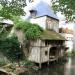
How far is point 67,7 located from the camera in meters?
14.9

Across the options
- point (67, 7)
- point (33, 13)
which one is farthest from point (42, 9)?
point (67, 7)

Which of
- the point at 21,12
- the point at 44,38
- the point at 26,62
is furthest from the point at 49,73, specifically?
the point at 21,12

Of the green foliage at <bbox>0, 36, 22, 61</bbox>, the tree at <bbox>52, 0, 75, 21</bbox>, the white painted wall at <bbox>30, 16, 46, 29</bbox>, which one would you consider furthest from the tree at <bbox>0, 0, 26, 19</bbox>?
the white painted wall at <bbox>30, 16, 46, 29</bbox>

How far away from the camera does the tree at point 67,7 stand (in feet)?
46.3

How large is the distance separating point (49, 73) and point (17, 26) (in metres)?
9.03

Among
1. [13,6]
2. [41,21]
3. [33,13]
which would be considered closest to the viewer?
[13,6]

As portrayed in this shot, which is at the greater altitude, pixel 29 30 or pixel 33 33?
pixel 29 30

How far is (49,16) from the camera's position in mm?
38844

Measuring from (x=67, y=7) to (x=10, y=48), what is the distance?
14490 mm

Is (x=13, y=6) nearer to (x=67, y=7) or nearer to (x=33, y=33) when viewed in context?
(x=67, y=7)

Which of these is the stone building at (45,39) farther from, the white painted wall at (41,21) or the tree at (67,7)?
the tree at (67,7)

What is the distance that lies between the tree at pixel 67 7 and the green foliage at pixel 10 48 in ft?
42.4

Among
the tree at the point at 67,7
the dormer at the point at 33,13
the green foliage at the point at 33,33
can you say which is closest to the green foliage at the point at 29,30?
the green foliage at the point at 33,33

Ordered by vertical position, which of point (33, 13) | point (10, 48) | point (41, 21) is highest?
point (33, 13)
